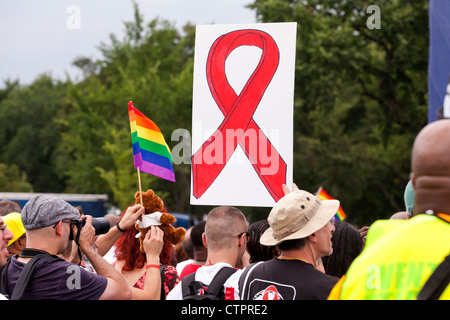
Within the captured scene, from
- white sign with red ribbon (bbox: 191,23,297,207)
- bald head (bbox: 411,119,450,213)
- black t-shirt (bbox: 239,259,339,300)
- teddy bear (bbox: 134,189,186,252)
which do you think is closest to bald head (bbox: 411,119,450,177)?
bald head (bbox: 411,119,450,213)

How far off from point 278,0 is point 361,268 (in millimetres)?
19082

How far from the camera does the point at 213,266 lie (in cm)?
366

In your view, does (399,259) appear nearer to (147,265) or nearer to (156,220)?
(147,265)

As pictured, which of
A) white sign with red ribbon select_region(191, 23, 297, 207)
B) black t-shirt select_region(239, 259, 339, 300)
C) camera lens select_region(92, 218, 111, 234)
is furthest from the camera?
white sign with red ribbon select_region(191, 23, 297, 207)

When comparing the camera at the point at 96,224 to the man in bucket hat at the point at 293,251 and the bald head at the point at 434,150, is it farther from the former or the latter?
the bald head at the point at 434,150

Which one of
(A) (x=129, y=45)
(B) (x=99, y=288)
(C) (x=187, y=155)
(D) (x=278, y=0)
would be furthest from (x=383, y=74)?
(B) (x=99, y=288)

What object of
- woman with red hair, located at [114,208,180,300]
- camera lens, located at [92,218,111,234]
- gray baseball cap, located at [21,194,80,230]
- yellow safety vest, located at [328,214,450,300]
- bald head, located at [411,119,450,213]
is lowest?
woman with red hair, located at [114,208,180,300]

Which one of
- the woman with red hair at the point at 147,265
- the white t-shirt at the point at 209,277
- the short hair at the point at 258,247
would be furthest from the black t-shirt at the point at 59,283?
the short hair at the point at 258,247

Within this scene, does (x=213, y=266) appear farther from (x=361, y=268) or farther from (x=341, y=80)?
(x=341, y=80)

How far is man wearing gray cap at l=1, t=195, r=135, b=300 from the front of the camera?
3.17 meters

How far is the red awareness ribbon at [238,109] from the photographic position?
4547 mm
